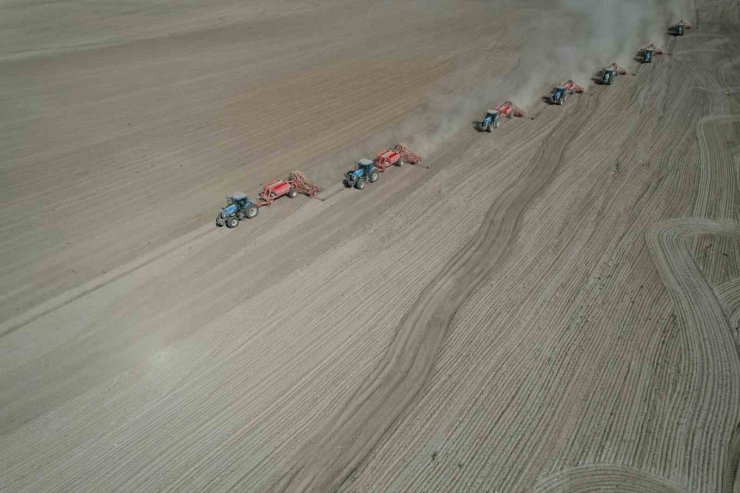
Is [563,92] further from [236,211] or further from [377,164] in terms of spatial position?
[236,211]

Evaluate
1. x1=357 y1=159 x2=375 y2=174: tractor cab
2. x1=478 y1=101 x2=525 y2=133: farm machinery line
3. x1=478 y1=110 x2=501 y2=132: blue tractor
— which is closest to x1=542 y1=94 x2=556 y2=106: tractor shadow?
x1=478 y1=101 x2=525 y2=133: farm machinery line

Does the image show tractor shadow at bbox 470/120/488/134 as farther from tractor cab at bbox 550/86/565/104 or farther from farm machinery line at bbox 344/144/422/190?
tractor cab at bbox 550/86/565/104

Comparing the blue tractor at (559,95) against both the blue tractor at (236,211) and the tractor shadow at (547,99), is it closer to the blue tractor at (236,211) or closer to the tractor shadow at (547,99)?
the tractor shadow at (547,99)

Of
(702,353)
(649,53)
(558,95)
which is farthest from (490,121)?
(649,53)

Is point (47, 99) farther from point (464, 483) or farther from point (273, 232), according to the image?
point (464, 483)

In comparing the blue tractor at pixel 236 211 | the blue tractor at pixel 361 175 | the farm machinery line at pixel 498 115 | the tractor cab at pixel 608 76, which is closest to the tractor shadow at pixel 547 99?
the farm machinery line at pixel 498 115
